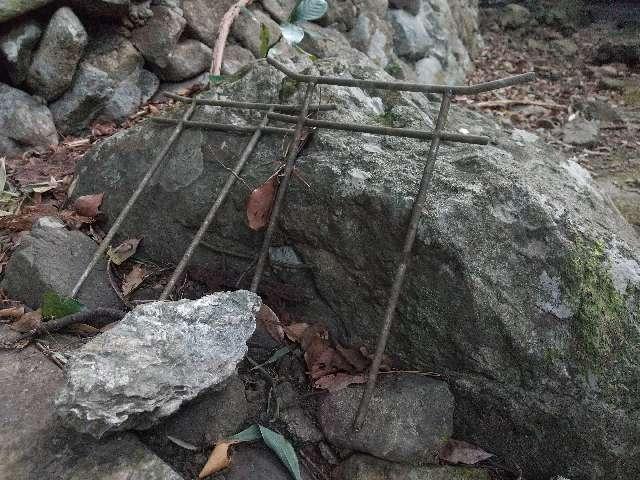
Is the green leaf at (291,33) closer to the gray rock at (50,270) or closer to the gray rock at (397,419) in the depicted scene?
the gray rock at (50,270)

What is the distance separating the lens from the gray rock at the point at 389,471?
196 centimetres

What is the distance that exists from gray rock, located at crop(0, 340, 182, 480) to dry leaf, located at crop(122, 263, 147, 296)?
719mm

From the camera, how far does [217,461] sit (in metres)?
1.83

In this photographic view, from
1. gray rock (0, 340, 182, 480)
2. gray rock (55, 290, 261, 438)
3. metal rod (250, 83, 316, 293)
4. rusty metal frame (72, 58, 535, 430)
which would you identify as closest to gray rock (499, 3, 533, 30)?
rusty metal frame (72, 58, 535, 430)

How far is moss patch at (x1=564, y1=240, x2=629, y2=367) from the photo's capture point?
6.31 feet

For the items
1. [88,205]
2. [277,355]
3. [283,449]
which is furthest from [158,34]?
[283,449]

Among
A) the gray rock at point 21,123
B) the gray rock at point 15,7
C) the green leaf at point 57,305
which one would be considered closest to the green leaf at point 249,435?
the green leaf at point 57,305

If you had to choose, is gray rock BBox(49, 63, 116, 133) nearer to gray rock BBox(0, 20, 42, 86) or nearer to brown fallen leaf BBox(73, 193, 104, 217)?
gray rock BBox(0, 20, 42, 86)

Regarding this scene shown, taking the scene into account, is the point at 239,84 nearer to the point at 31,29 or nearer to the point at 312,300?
the point at 312,300

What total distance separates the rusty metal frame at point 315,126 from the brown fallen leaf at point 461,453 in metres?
0.37

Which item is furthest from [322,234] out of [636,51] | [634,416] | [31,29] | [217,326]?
[636,51]

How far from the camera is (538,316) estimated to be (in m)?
1.98

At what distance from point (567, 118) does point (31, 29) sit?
563 cm

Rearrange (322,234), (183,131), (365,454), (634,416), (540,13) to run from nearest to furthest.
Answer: (634,416)
(365,454)
(322,234)
(183,131)
(540,13)
